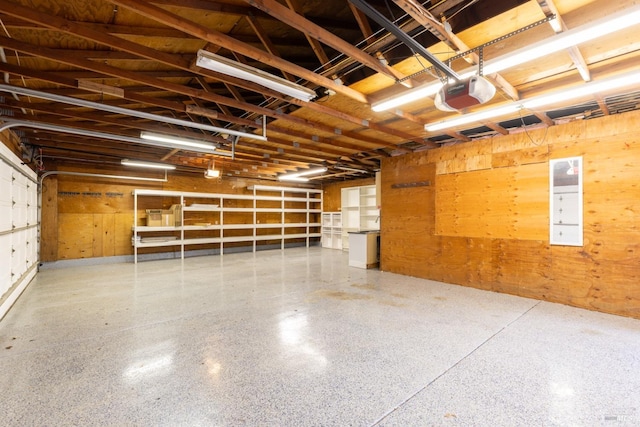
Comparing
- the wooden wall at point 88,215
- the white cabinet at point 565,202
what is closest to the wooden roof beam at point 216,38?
the white cabinet at point 565,202

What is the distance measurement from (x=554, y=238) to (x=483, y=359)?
2690mm

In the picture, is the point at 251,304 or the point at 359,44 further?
the point at 251,304

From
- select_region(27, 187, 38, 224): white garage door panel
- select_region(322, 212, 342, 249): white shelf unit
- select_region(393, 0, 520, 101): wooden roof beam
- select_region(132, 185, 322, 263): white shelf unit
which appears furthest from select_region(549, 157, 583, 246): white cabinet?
select_region(27, 187, 38, 224): white garage door panel

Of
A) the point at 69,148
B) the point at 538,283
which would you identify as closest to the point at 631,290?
the point at 538,283

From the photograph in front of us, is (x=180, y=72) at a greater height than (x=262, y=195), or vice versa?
(x=180, y=72)

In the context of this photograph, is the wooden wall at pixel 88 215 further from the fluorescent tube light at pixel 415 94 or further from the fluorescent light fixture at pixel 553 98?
the fluorescent light fixture at pixel 553 98

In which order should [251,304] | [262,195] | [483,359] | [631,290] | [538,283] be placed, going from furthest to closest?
[262,195]
[538,283]
[251,304]
[631,290]
[483,359]

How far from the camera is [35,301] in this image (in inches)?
160

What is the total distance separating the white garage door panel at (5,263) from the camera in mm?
3402

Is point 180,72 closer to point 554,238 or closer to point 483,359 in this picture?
point 483,359

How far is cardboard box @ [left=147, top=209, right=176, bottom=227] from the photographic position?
758cm

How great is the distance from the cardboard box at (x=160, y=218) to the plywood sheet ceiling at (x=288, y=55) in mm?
3224

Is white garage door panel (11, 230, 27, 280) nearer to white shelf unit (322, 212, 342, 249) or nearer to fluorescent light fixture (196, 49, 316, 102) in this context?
fluorescent light fixture (196, 49, 316, 102)


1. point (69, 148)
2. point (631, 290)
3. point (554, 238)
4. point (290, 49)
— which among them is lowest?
point (631, 290)
